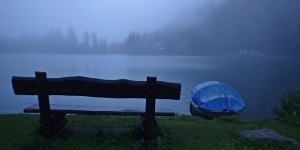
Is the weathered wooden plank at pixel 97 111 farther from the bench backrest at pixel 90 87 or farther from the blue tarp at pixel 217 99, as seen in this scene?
the blue tarp at pixel 217 99

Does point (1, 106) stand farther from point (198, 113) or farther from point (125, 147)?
point (125, 147)

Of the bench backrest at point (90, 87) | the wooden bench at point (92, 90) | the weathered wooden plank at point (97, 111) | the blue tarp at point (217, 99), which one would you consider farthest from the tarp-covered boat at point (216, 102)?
the bench backrest at point (90, 87)

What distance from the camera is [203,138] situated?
791 cm

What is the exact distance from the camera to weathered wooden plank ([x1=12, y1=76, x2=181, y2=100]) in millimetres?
6633

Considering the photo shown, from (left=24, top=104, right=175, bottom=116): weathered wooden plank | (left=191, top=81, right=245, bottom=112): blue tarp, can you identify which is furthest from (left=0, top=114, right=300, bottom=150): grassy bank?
(left=191, top=81, right=245, bottom=112): blue tarp

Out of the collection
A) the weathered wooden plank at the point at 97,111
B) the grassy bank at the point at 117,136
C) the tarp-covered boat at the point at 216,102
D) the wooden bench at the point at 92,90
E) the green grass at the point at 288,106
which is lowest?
the tarp-covered boat at the point at 216,102

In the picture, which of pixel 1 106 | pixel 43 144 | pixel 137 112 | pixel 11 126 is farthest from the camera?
pixel 1 106

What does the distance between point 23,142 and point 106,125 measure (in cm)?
240

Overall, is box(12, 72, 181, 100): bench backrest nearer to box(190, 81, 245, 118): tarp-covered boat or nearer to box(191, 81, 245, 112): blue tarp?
box(190, 81, 245, 118): tarp-covered boat

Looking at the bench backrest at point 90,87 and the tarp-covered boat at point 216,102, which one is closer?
the bench backrest at point 90,87

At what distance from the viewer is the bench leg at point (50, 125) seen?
6.88m

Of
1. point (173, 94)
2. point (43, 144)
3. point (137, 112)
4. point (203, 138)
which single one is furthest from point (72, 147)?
point (203, 138)

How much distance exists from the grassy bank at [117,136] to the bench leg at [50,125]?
160 millimetres

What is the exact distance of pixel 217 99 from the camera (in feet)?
95.0
